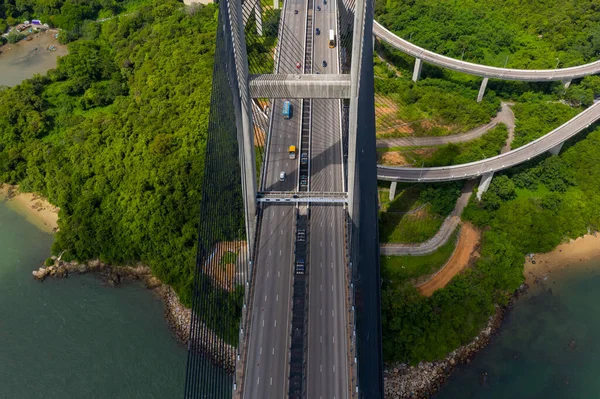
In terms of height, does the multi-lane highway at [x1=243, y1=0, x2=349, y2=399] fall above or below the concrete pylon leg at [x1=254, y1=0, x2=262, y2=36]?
below

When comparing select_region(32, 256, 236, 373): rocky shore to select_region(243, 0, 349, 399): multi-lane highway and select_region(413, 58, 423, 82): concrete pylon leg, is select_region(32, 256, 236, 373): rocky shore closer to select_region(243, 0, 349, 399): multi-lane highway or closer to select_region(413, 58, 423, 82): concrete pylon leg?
select_region(243, 0, 349, 399): multi-lane highway

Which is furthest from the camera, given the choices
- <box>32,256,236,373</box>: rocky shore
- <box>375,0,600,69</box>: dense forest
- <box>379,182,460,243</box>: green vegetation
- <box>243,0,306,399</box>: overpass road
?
<box>375,0,600,69</box>: dense forest

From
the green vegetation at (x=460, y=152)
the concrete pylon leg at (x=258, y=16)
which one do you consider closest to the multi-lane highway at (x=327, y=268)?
the green vegetation at (x=460, y=152)

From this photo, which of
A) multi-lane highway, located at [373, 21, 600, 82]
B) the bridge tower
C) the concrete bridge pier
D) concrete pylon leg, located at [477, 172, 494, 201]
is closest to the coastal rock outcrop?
the bridge tower

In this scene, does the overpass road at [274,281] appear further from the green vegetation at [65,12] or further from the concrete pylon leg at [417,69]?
the green vegetation at [65,12]

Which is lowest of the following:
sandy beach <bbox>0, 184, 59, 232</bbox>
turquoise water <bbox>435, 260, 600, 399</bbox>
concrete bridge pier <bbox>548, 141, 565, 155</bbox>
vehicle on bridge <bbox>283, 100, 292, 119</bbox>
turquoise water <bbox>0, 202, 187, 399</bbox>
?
turquoise water <bbox>435, 260, 600, 399</bbox>

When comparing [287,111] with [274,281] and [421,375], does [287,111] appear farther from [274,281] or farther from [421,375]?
[421,375]
